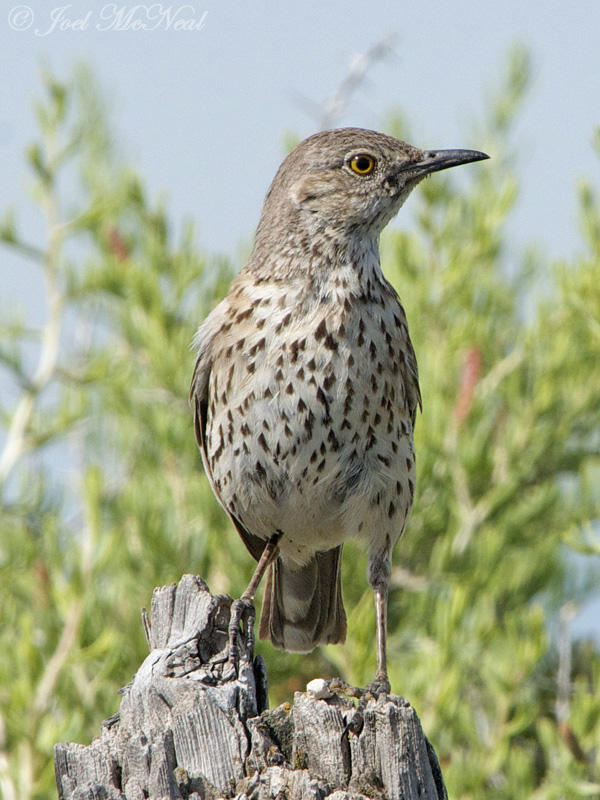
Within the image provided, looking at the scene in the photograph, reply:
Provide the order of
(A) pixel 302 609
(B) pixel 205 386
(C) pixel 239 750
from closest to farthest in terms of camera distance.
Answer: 1. (C) pixel 239 750
2. (B) pixel 205 386
3. (A) pixel 302 609

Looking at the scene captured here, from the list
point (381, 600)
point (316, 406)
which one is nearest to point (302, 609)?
point (381, 600)

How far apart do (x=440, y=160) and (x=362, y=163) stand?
324 mm

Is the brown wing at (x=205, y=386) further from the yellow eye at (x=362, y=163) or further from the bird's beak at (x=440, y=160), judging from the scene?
the bird's beak at (x=440, y=160)

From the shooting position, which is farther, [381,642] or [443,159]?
[443,159]

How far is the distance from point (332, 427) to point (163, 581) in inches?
80.6

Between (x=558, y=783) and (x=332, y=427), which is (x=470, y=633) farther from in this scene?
(x=332, y=427)

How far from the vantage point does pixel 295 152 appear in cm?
521

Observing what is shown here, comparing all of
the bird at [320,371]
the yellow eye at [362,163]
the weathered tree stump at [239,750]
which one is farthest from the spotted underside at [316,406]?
the weathered tree stump at [239,750]

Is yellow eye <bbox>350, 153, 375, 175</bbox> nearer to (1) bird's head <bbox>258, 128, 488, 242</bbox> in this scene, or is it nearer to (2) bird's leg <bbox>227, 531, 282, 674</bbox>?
(1) bird's head <bbox>258, 128, 488, 242</bbox>

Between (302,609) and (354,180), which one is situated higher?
(354,180)

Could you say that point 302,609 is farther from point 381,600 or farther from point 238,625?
point 238,625

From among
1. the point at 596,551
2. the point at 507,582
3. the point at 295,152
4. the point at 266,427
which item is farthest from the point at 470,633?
the point at 295,152

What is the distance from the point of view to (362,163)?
4984 millimetres

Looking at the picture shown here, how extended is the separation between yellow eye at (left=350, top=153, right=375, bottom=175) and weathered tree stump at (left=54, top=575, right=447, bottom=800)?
2322 millimetres
